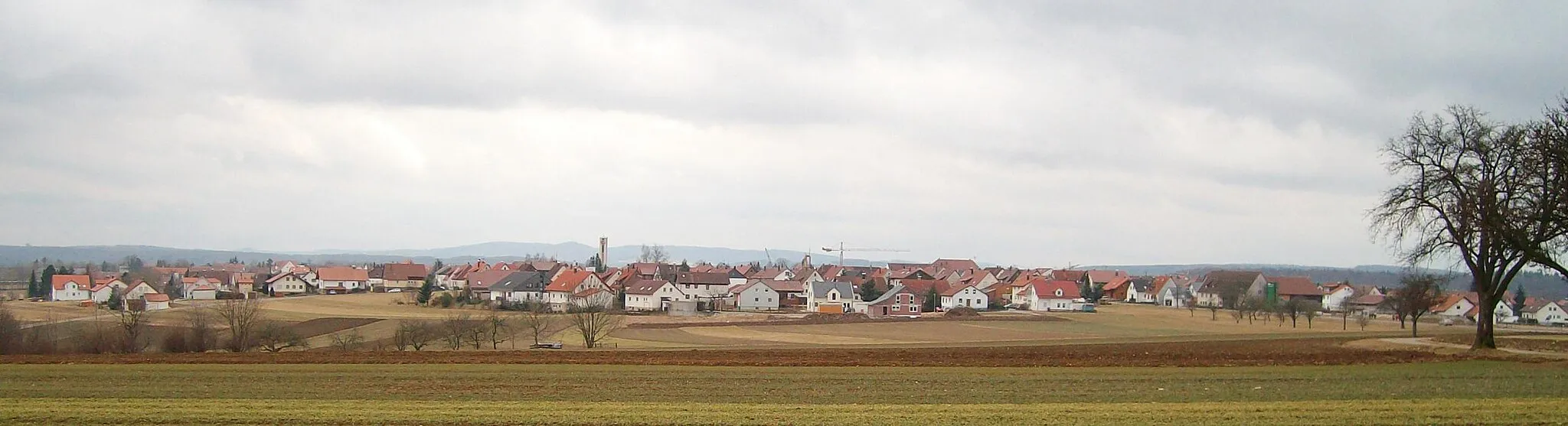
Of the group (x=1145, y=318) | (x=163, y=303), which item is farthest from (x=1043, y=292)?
(x=163, y=303)

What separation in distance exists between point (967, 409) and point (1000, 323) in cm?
6237

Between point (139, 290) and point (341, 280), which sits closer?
point (139, 290)

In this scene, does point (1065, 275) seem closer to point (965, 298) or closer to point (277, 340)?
point (965, 298)

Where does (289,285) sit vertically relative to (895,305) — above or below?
above

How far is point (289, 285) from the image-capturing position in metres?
128

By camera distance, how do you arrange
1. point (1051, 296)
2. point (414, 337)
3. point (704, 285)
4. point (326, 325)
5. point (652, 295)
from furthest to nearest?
1. point (704, 285)
2. point (1051, 296)
3. point (652, 295)
4. point (326, 325)
5. point (414, 337)

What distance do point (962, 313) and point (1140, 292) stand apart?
59460 millimetres

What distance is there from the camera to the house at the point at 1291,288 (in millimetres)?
118238

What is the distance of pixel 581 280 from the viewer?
105250 millimetres

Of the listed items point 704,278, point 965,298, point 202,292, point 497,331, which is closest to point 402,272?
point 202,292

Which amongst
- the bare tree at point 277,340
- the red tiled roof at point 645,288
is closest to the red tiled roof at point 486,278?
the red tiled roof at point 645,288

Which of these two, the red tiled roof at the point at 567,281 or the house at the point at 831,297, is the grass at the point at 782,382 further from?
the red tiled roof at the point at 567,281

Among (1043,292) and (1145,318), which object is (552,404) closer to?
(1145,318)

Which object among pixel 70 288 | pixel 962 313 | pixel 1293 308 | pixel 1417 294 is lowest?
pixel 962 313
